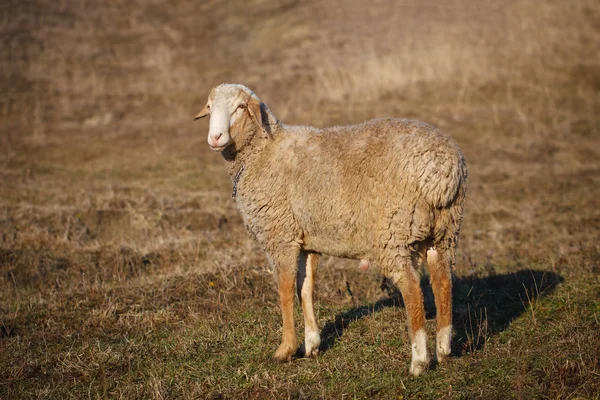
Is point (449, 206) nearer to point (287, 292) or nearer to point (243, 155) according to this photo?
point (287, 292)

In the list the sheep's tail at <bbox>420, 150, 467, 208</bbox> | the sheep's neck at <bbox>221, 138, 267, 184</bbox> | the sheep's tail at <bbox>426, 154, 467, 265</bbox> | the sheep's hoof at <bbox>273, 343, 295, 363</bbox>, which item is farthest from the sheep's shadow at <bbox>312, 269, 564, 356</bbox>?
the sheep's neck at <bbox>221, 138, 267, 184</bbox>

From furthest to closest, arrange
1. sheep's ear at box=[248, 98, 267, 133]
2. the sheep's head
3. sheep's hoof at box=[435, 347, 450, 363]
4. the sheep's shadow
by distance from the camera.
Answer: the sheep's shadow → sheep's ear at box=[248, 98, 267, 133] → the sheep's head → sheep's hoof at box=[435, 347, 450, 363]

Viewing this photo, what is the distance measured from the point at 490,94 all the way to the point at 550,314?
16.4 m

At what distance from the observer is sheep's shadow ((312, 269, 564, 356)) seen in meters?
6.39

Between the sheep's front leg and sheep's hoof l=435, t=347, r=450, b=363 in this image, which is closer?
sheep's hoof l=435, t=347, r=450, b=363

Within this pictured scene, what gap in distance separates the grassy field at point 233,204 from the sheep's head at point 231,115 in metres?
2.14

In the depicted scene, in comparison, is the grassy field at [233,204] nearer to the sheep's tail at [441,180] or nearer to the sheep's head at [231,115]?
the sheep's tail at [441,180]

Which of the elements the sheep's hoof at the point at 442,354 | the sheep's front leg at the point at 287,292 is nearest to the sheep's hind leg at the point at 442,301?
the sheep's hoof at the point at 442,354

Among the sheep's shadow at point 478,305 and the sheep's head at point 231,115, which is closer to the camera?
the sheep's head at point 231,115

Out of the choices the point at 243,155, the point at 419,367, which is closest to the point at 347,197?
the point at 243,155

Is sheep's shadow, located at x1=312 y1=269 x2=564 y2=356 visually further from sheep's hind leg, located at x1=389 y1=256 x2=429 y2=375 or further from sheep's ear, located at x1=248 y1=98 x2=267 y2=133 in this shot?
sheep's ear, located at x1=248 y1=98 x2=267 y2=133

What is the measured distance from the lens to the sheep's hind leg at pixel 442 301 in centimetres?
557

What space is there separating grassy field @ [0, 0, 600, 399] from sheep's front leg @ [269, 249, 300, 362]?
0.48ft

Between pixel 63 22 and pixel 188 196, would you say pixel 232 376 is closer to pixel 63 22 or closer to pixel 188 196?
pixel 188 196
